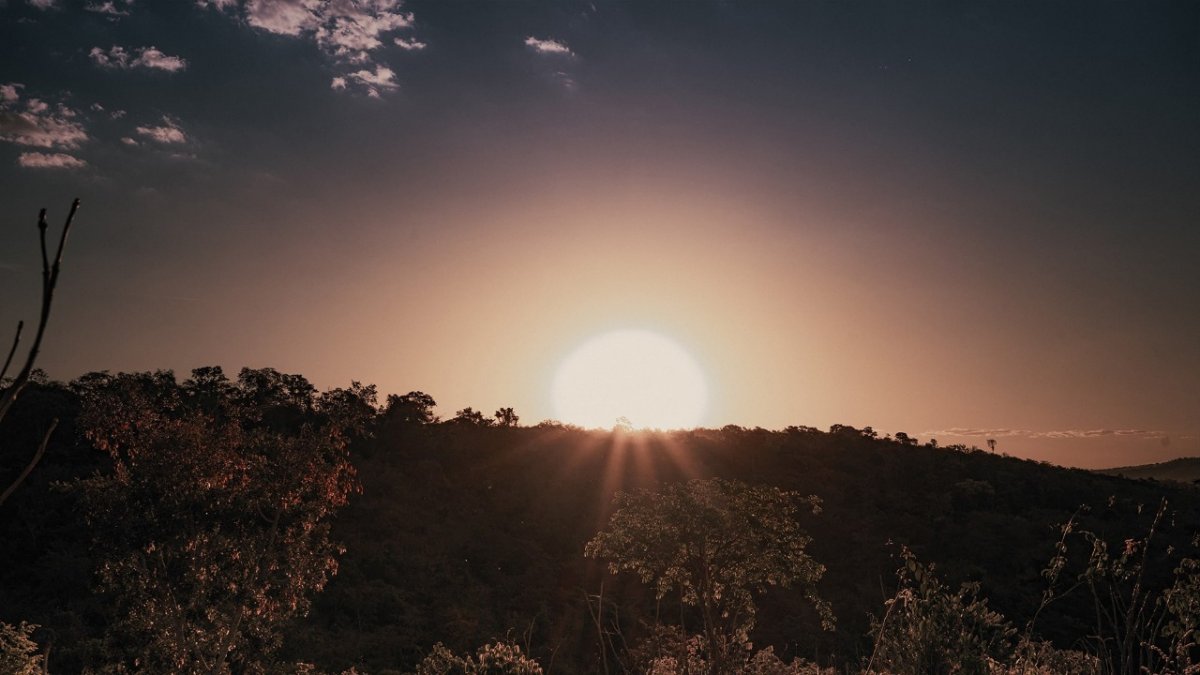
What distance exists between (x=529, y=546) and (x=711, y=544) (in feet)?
78.3

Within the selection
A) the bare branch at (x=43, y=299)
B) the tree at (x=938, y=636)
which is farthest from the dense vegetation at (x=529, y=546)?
the bare branch at (x=43, y=299)

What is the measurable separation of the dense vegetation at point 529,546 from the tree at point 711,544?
0.22 ft

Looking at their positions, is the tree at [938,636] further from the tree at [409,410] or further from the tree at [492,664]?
the tree at [409,410]

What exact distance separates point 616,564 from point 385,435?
39.2 m

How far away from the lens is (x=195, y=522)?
1547 cm

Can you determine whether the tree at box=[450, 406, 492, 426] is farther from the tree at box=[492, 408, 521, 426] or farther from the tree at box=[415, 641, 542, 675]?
the tree at box=[415, 641, 542, 675]

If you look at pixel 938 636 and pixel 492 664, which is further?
pixel 492 664

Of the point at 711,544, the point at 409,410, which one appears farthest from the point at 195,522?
the point at 409,410

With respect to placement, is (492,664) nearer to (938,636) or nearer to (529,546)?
(938,636)

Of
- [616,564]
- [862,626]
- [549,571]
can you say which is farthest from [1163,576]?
[616,564]

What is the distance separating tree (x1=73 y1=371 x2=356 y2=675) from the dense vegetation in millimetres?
53

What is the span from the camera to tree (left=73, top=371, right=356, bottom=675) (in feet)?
48.6

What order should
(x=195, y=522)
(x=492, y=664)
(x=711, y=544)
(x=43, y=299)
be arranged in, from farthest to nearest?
(x=711, y=544)
(x=195, y=522)
(x=492, y=664)
(x=43, y=299)

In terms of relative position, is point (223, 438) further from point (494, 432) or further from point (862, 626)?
point (494, 432)
